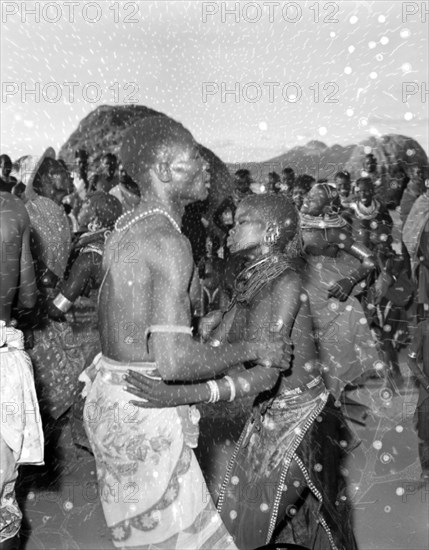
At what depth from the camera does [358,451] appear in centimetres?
303

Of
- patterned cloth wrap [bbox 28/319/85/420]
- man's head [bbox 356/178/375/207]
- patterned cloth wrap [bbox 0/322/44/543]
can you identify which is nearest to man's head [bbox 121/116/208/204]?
patterned cloth wrap [bbox 0/322/44/543]

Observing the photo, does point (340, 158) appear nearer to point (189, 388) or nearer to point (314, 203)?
point (314, 203)

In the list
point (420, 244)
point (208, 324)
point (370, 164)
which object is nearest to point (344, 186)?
point (370, 164)

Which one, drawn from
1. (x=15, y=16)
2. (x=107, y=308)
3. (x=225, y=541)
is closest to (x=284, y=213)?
(x=107, y=308)

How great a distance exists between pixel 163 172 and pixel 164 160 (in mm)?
24

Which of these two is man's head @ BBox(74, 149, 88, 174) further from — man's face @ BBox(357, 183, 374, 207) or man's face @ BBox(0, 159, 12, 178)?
man's face @ BBox(357, 183, 374, 207)

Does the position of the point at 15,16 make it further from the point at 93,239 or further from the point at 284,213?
the point at 284,213

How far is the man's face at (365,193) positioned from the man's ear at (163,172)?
216 cm

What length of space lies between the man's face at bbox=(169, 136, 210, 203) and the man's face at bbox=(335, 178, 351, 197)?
6.32ft

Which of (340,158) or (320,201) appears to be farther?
(340,158)

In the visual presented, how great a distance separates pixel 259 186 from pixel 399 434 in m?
1.09

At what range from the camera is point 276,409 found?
189 cm

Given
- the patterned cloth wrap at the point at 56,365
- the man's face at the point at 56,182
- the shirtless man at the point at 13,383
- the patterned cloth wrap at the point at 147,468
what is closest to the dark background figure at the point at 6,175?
the man's face at the point at 56,182

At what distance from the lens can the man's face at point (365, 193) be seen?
3.59 metres
